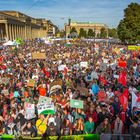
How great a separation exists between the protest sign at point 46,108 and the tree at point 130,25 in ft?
217

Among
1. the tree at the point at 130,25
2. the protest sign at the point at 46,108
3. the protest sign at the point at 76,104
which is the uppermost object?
the tree at the point at 130,25

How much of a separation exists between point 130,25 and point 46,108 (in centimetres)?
7028

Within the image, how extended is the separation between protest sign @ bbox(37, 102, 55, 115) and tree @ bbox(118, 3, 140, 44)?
217ft

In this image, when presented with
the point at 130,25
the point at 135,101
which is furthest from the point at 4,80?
the point at 130,25

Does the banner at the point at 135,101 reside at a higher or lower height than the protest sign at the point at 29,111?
higher

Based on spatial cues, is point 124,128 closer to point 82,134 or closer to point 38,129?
point 82,134

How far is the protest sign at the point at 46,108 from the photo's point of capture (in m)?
11.3

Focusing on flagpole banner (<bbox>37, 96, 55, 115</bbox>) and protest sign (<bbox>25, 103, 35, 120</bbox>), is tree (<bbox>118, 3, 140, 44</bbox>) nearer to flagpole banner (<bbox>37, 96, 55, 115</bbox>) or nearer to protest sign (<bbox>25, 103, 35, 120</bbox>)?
protest sign (<bbox>25, 103, 35, 120</bbox>)

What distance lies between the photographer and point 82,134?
10.3 meters

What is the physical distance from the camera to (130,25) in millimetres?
79188

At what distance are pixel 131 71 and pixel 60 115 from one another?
10145 mm

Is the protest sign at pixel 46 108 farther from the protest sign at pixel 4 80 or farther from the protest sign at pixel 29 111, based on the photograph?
the protest sign at pixel 4 80

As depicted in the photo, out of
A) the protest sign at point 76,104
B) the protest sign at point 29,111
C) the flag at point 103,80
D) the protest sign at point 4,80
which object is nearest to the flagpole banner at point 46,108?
the protest sign at point 29,111

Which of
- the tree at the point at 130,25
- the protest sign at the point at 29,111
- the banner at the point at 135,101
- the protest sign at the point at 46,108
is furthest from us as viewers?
the tree at the point at 130,25
